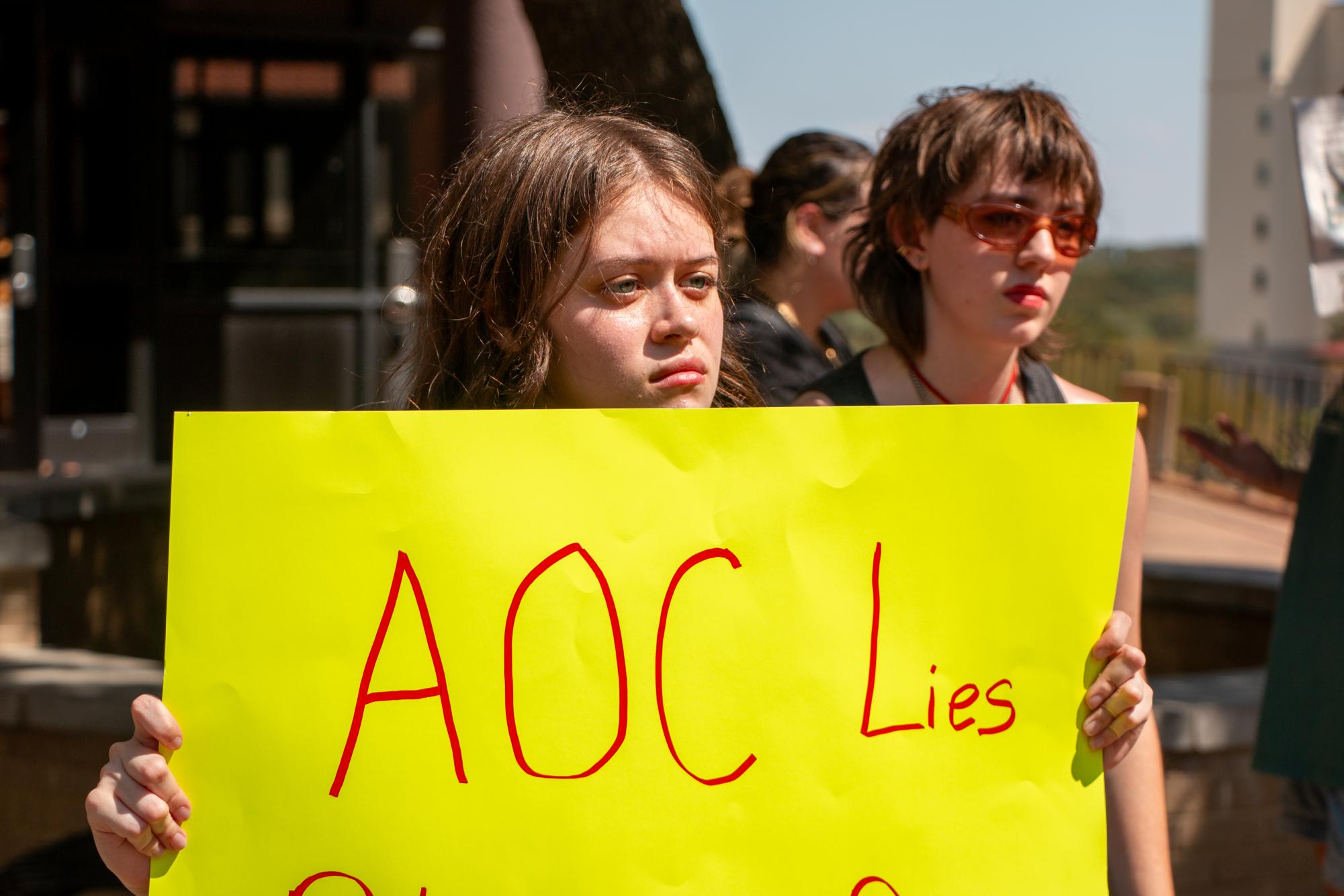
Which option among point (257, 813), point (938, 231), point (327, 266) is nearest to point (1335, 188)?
point (938, 231)

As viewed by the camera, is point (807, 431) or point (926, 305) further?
point (926, 305)

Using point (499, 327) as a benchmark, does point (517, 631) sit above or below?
below

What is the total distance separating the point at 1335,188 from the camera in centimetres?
276

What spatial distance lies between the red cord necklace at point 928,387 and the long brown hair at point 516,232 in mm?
507

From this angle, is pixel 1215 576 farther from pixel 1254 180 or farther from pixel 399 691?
pixel 1254 180

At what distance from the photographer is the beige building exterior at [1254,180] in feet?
163

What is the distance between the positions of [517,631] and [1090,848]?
646 mm

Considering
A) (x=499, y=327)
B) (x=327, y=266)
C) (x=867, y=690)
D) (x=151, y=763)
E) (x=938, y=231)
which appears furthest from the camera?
(x=327, y=266)

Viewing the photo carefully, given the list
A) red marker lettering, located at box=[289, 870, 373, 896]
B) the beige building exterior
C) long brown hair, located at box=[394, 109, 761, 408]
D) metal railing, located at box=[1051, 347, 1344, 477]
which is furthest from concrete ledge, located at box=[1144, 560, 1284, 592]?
the beige building exterior

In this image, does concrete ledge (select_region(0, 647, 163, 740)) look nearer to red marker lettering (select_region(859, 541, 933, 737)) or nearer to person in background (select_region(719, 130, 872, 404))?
person in background (select_region(719, 130, 872, 404))

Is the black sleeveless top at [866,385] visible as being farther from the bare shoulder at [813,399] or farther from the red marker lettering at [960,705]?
the red marker lettering at [960,705]

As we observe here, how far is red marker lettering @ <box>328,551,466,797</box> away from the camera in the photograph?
1388mm

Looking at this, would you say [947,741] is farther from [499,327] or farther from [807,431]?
[499,327]

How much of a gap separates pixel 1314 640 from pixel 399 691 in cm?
226
